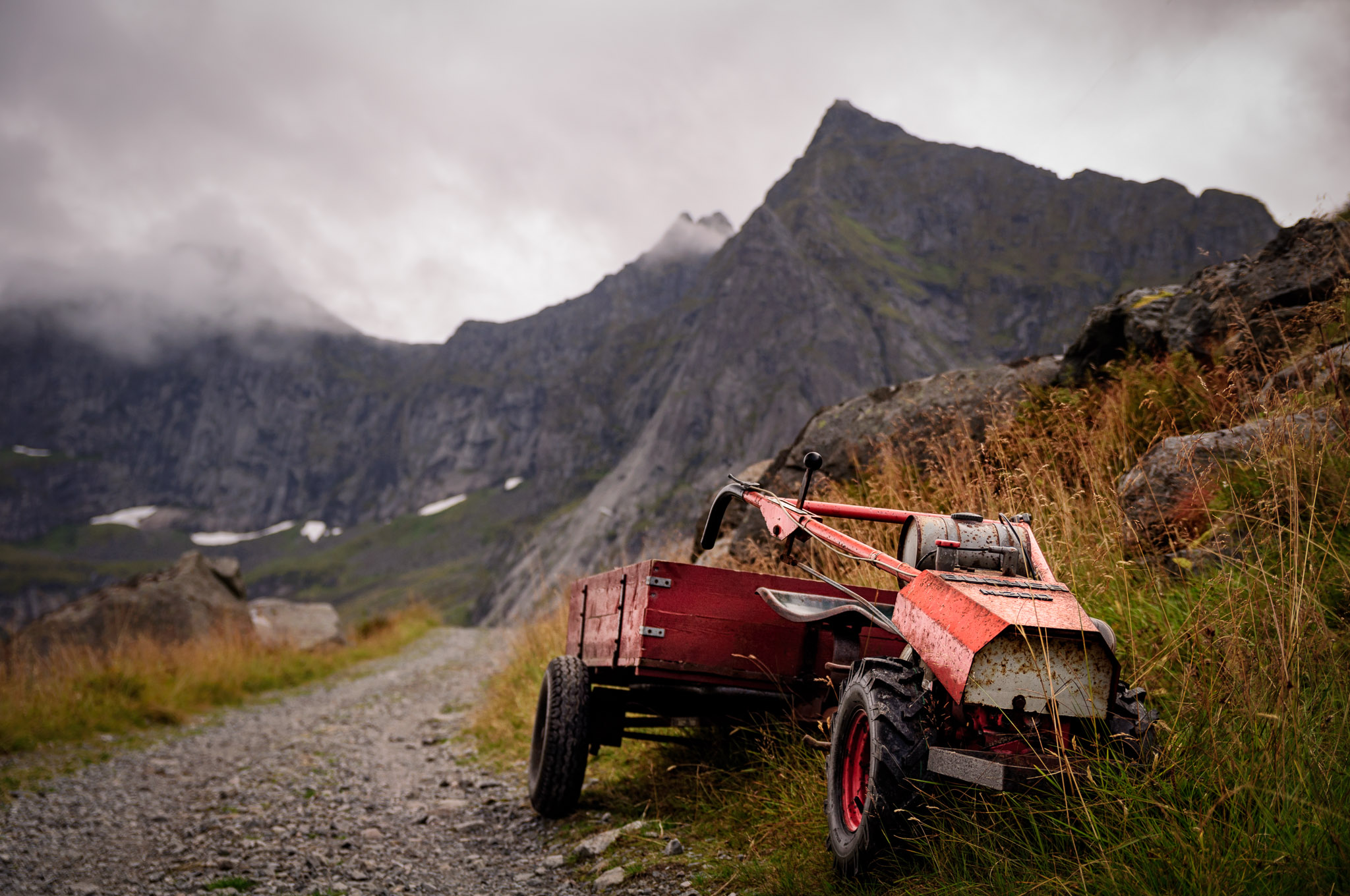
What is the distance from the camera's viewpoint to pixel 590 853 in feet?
14.0

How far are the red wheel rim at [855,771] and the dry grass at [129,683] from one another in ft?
28.4

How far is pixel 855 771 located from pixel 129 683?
10.5 metres

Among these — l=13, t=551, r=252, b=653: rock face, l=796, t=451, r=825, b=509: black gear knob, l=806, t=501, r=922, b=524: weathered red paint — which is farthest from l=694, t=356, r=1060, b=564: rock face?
l=13, t=551, r=252, b=653: rock face

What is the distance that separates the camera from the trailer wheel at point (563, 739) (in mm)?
4660

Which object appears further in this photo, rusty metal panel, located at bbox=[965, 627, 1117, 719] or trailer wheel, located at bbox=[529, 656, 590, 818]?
trailer wheel, located at bbox=[529, 656, 590, 818]

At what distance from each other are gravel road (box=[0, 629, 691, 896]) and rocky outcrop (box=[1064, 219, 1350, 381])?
6.22 metres

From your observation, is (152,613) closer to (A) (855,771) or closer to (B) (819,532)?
(B) (819,532)

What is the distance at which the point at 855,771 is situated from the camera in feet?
9.71

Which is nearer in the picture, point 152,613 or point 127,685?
point 127,685

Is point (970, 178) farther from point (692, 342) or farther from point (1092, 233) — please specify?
point (692, 342)

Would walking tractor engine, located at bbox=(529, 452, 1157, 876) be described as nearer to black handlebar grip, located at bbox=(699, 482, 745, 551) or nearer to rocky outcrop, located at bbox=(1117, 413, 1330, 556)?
black handlebar grip, located at bbox=(699, 482, 745, 551)

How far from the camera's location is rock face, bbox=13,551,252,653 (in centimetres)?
1338

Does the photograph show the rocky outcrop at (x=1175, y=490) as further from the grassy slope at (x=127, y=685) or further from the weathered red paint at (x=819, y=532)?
the grassy slope at (x=127, y=685)

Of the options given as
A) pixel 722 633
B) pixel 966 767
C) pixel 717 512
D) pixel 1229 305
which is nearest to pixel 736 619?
pixel 722 633
